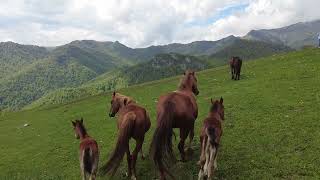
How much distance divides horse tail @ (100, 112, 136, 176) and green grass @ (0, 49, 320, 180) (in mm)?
2289

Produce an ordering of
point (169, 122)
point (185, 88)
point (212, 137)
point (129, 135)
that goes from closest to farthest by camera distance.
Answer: point (212, 137), point (169, 122), point (129, 135), point (185, 88)

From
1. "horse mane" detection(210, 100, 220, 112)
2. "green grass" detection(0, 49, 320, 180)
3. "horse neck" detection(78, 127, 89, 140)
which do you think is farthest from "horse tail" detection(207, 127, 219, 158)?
"horse neck" detection(78, 127, 89, 140)

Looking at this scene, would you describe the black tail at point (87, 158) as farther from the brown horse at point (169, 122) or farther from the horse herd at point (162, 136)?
the brown horse at point (169, 122)

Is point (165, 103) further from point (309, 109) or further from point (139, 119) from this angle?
point (309, 109)

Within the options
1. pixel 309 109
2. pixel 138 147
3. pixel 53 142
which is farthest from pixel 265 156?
pixel 53 142

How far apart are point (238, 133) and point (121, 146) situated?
30.4ft

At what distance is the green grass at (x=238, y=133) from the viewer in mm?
17281

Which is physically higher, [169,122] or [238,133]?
[169,122]

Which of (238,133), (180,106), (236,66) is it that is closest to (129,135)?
(180,106)

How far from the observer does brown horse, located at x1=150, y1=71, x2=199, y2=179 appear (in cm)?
1487

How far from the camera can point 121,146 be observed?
15773mm

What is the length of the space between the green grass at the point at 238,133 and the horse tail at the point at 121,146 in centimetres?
229

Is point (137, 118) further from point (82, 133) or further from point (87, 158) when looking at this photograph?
point (82, 133)

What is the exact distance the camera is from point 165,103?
16.2 m
